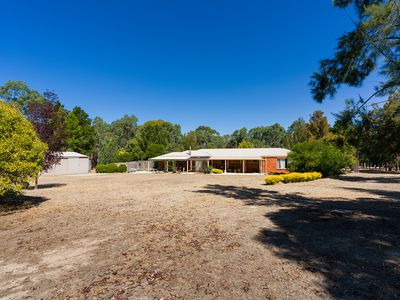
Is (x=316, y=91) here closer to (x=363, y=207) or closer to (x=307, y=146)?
(x=363, y=207)

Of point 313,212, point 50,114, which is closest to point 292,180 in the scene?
point 313,212

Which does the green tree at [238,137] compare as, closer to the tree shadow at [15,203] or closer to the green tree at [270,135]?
the green tree at [270,135]

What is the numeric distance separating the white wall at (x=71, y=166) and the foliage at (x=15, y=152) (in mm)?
24799

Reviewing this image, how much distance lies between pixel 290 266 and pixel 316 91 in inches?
219

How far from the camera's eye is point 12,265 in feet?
14.5

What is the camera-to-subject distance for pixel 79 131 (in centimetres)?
4478

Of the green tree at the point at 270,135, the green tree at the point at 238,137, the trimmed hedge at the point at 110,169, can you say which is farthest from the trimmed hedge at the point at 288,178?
the green tree at the point at 270,135

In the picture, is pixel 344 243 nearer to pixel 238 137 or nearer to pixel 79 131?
pixel 79 131

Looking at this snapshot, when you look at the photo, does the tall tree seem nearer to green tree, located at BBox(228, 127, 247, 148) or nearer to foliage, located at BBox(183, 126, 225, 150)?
foliage, located at BBox(183, 126, 225, 150)

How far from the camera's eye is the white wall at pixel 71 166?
31453 mm

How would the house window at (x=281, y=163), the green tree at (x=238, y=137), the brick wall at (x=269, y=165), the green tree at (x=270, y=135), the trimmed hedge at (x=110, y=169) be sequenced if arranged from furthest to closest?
the green tree at (x=270, y=135)
the green tree at (x=238, y=137)
the trimmed hedge at (x=110, y=169)
the brick wall at (x=269, y=165)
the house window at (x=281, y=163)

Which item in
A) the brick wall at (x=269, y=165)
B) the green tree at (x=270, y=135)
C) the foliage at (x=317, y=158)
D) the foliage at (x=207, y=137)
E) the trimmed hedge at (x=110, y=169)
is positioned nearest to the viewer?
the foliage at (x=317, y=158)

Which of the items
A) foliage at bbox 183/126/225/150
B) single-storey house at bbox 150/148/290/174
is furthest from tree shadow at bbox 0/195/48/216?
foliage at bbox 183/126/225/150

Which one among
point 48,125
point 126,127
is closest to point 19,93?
point 126,127
